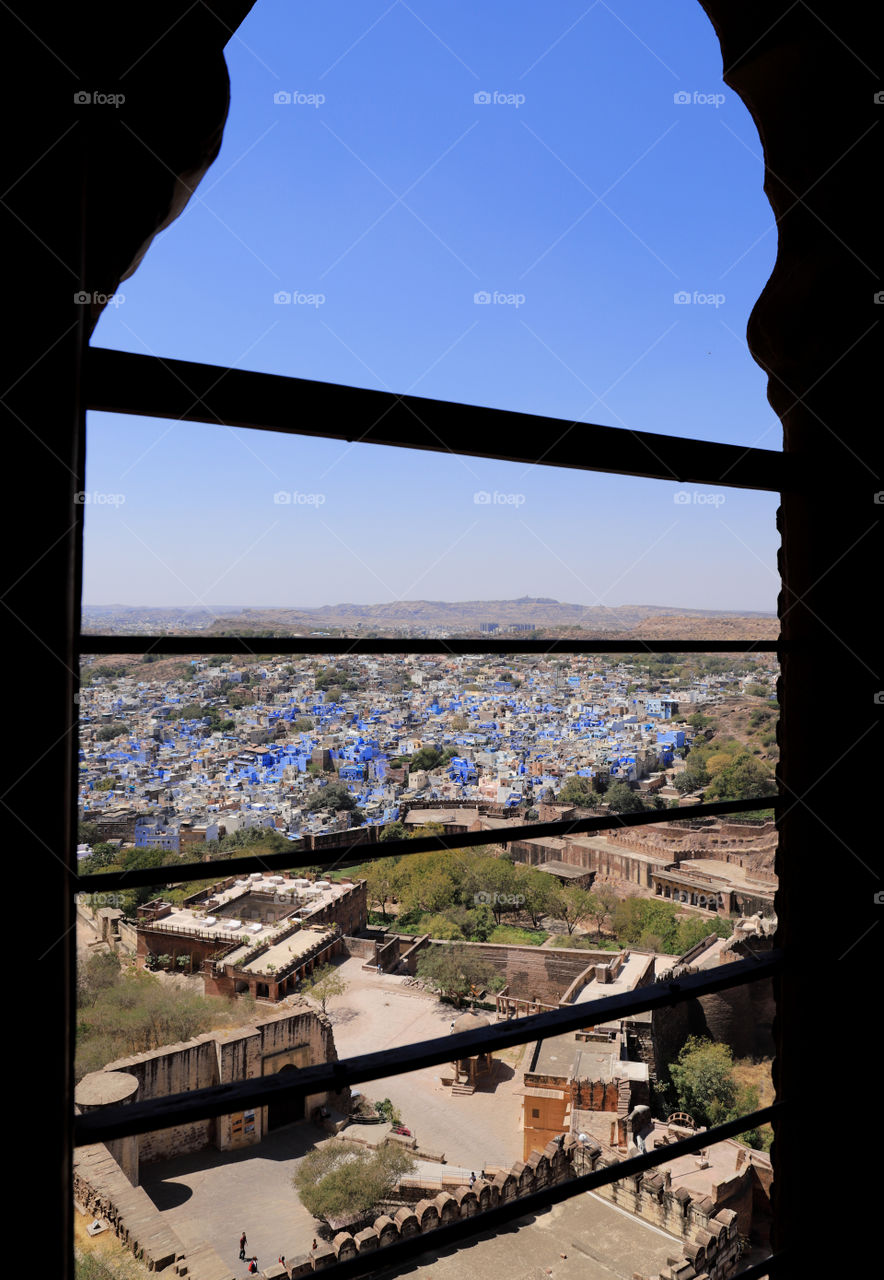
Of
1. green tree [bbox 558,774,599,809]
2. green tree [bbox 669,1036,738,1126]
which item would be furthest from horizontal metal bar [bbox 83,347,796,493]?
green tree [bbox 558,774,599,809]

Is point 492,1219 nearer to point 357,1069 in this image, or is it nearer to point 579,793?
point 357,1069

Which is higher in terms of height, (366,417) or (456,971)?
(366,417)

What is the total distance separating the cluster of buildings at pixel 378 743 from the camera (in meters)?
8.30

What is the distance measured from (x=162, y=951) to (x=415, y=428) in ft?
44.7

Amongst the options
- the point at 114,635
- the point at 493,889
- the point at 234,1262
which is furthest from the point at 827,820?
the point at 493,889

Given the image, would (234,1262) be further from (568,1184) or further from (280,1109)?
(568,1184)

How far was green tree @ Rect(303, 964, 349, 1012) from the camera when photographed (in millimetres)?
13992

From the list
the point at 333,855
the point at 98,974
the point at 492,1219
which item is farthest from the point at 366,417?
the point at 98,974

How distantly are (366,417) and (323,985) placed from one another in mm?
15119

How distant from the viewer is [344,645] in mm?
556

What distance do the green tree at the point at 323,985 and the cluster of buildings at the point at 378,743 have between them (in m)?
3.78

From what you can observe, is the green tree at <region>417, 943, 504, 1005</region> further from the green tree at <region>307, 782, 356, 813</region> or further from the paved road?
the green tree at <region>307, 782, 356, 813</region>

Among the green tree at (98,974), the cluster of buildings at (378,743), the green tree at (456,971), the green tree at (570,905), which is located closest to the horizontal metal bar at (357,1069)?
the cluster of buildings at (378,743)

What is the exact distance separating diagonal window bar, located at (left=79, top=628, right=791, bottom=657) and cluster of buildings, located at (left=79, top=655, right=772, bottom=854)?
335 centimetres
